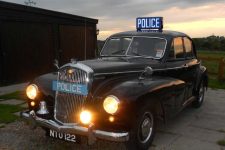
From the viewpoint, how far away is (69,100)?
16.6 feet

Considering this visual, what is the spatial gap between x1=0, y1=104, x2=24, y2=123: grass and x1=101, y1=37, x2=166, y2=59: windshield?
2448 millimetres

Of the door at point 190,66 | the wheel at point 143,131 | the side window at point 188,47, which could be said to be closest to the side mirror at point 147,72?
the wheel at point 143,131

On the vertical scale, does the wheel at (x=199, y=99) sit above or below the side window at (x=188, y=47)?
below

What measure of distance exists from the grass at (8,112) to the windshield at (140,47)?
96.4 inches

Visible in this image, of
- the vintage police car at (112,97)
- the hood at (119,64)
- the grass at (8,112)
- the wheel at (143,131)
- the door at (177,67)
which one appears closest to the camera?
the vintage police car at (112,97)

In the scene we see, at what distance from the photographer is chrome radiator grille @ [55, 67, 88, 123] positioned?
4.96 metres

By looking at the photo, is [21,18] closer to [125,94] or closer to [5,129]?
[5,129]

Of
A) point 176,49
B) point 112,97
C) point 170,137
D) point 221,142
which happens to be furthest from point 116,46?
point 221,142

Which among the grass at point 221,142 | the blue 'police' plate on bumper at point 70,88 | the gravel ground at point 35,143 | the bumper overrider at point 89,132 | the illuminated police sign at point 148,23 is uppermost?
the illuminated police sign at point 148,23

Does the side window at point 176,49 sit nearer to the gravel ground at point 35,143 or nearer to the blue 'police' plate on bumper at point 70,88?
the gravel ground at point 35,143

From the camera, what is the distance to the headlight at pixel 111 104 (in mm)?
4626

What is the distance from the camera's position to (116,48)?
7031mm

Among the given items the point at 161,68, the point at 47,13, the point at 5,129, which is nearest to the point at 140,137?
the point at 161,68

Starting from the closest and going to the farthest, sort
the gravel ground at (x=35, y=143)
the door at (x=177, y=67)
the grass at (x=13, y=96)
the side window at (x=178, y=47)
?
1. the gravel ground at (x=35, y=143)
2. the door at (x=177, y=67)
3. the side window at (x=178, y=47)
4. the grass at (x=13, y=96)
